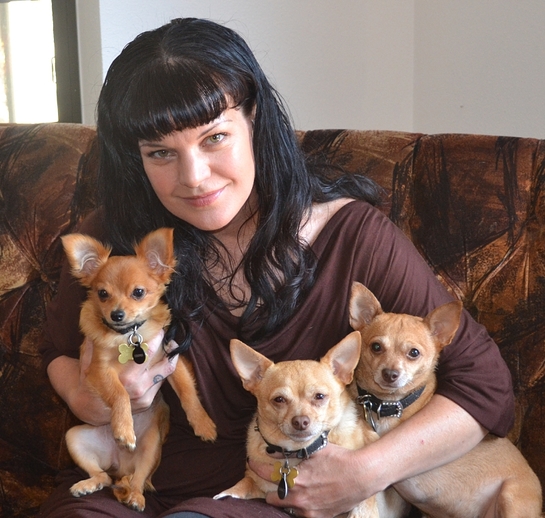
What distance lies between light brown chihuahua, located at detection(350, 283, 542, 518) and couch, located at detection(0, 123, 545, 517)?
0.17m

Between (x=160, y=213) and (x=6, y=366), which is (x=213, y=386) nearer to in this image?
(x=160, y=213)

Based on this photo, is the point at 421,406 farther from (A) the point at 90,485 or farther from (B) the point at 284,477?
(A) the point at 90,485

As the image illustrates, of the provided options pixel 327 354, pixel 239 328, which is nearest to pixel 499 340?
pixel 327 354

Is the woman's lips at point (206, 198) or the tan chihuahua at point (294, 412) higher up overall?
the woman's lips at point (206, 198)

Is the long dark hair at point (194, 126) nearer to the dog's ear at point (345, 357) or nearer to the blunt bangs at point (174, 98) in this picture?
the blunt bangs at point (174, 98)

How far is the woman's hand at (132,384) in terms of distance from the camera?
6.57 ft

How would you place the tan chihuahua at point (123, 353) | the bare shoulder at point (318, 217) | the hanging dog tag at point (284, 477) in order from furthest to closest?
the bare shoulder at point (318, 217) < the tan chihuahua at point (123, 353) < the hanging dog tag at point (284, 477)

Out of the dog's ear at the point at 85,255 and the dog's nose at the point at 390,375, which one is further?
the dog's ear at the point at 85,255

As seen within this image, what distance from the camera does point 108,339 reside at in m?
2.02

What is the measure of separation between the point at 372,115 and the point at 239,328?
1994 mm

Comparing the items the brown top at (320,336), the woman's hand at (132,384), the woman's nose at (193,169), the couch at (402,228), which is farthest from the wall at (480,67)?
the woman's hand at (132,384)

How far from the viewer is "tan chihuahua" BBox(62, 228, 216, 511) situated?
1.95 m

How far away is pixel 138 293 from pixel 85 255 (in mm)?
188

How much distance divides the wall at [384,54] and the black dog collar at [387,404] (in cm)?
148
